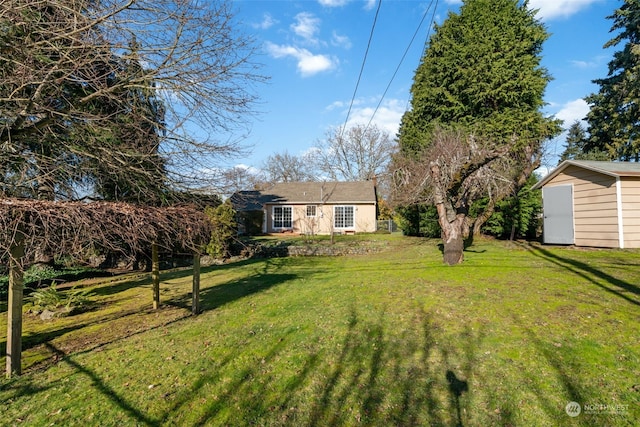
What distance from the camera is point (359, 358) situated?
416cm

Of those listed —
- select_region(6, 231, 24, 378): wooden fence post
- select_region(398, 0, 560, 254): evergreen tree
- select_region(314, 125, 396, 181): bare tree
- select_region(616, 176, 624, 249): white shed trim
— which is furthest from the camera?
select_region(314, 125, 396, 181): bare tree

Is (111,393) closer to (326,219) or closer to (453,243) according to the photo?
(453,243)

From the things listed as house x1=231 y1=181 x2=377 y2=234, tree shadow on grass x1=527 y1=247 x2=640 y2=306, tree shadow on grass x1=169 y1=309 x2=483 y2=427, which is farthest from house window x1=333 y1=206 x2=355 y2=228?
tree shadow on grass x1=169 y1=309 x2=483 y2=427

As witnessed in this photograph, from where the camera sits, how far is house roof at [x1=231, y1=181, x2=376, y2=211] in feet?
83.5

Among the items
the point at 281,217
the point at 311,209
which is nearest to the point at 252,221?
the point at 281,217

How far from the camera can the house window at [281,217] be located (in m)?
25.9

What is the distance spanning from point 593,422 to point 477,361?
3.89 feet

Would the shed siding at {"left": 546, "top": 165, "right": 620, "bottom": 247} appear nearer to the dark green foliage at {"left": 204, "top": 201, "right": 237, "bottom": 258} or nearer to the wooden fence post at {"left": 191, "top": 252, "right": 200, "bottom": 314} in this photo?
the wooden fence post at {"left": 191, "top": 252, "right": 200, "bottom": 314}

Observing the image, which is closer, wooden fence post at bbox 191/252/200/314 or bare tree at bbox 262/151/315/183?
wooden fence post at bbox 191/252/200/314

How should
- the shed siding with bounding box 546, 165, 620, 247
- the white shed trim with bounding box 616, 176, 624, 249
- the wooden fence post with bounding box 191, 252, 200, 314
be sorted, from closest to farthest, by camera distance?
the wooden fence post with bounding box 191, 252, 200, 314, the white shed trim with bounding box 616, 176, 624, 249, the shed siding with bounding box 546, 165, 620, 247

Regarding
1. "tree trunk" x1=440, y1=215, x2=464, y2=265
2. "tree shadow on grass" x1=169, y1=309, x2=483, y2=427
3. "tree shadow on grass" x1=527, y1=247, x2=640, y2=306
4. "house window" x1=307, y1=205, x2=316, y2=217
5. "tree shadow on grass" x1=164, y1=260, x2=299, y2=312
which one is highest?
"house window" x1=307, y1=205, x2=316, y2=217

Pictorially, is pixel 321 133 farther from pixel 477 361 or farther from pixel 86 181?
pixel 477 361

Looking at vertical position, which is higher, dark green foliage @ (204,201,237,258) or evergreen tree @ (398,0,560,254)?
evergreen tree @ (398,0,560,254)

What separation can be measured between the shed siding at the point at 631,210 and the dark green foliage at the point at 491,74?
6.17 meters
